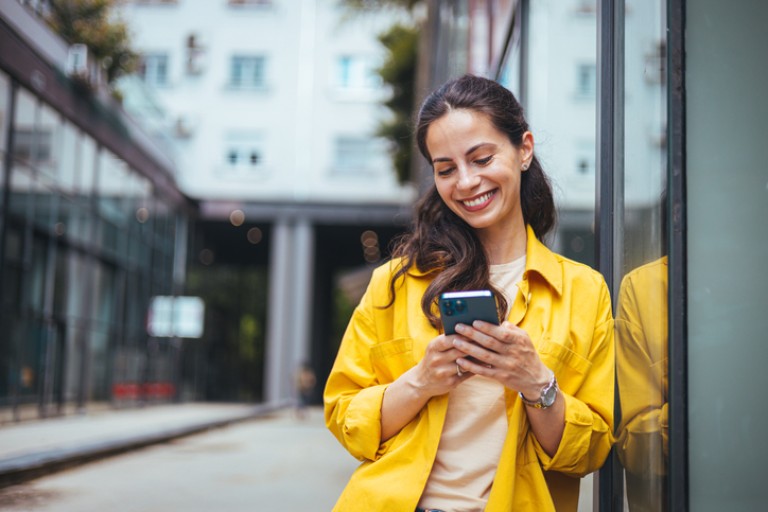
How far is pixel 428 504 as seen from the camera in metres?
2.08

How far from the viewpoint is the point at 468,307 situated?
1.86m

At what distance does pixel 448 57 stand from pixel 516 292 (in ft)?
40.0

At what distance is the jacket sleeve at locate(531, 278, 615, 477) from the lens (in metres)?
2.03

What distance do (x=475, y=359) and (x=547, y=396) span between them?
0.18 metres

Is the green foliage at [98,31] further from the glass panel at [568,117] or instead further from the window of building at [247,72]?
the glass panel at [568,117]

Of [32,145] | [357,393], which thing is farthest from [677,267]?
[32,145]

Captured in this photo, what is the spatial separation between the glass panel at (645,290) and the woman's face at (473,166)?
0.50m

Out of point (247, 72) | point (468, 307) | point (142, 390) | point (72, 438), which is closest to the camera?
point (468, 307)

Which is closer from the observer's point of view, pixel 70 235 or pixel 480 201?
pixel 480 201

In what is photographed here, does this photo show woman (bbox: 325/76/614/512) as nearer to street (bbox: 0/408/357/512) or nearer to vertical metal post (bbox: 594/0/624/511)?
vertical metal post (bbox: 594/0/624/511)

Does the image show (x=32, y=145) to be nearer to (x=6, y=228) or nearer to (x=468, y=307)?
(x=6, y=228)

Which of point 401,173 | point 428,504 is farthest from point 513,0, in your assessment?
point 401,173

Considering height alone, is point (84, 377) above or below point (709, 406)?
below

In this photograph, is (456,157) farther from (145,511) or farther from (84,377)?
(84,377)
